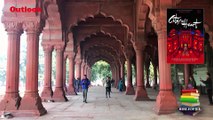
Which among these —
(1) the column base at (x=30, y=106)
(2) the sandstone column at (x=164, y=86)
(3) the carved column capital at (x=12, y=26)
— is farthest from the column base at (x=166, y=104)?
(3) the carved column capital at (x=12, y=26)

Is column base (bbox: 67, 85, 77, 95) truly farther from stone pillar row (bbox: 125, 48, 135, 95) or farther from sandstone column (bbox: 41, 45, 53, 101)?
sandstone column (bbox: 41, 45, 53, 101)

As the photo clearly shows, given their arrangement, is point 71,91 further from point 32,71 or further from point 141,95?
point 32,71

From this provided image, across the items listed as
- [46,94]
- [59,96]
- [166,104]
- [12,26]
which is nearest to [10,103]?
[12,26]

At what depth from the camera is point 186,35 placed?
9.12 meters

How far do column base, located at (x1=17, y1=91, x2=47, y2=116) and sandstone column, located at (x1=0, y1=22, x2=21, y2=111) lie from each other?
0.86ft

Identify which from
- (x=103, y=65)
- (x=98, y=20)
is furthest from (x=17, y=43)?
(x=103, y=65)

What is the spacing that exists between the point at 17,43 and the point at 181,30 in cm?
574

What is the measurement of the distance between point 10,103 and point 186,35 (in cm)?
637

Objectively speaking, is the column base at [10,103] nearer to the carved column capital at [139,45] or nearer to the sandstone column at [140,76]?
the sandstone column at [140,76]

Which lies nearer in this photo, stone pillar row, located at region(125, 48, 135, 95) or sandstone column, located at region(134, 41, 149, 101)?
sandstone column, located at region(134, 41, 149, 101)

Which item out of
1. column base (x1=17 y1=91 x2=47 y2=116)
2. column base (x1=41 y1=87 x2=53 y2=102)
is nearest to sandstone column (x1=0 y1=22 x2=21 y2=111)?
column base (x1=17 y1=91 x2=47 y2=116)

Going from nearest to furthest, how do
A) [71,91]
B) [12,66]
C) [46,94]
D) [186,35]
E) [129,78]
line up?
[186,35] < [12,66] < [46,94] < [71,91] < [129,78]

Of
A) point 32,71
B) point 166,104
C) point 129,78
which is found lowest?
point 166,104

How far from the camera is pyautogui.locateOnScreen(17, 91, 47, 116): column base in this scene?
29.1ft
